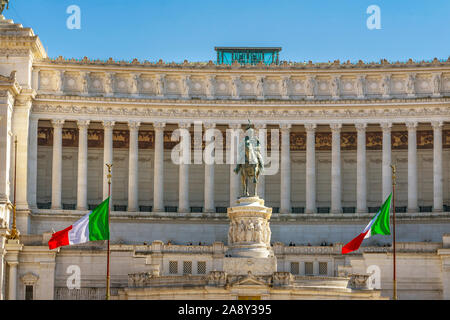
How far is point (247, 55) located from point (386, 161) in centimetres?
2499

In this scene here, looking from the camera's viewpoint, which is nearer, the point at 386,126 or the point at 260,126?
the point at 386,126

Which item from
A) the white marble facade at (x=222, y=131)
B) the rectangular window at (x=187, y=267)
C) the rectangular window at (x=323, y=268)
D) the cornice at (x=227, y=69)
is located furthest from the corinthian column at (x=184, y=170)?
the rectangular window at (x=323, y=268)

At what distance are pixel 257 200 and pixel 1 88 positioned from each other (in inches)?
1374

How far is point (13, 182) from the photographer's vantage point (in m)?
106

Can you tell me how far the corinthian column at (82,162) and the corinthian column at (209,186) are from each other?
501 inches

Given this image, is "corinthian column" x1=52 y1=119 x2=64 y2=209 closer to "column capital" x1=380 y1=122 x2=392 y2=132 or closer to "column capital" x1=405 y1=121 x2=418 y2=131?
"column capital" x1=380 y1=122 x2=392 y2=132

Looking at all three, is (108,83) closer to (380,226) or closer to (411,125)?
(411,125)

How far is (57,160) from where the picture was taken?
110250 millimetres

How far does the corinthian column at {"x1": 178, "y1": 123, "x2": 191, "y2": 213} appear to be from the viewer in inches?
4395

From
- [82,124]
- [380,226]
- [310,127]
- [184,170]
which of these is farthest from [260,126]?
[380,226]

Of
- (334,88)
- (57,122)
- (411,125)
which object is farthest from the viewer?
(334,88)

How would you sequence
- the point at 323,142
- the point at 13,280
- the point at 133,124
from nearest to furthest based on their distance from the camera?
1. the point at 13,280
2. the point at 133,124
3. the point at 323,142

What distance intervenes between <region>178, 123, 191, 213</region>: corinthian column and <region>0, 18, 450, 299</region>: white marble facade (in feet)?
0.54

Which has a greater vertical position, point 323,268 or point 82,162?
point 82,162
